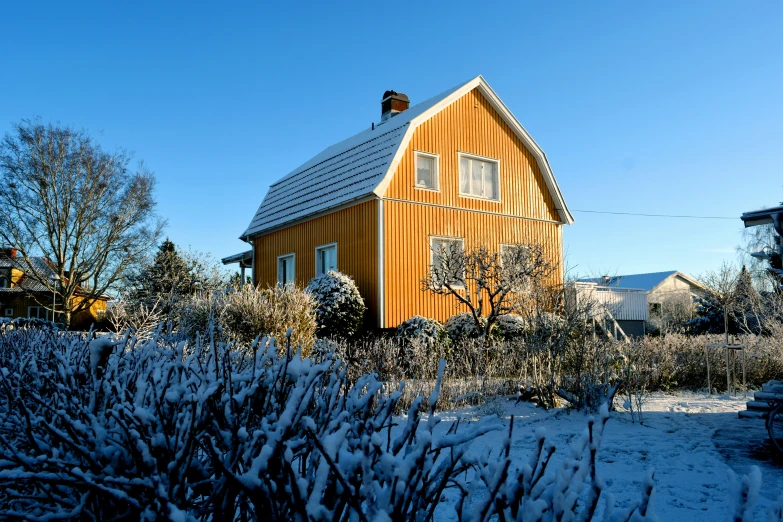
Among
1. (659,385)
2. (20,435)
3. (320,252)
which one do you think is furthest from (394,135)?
(20,435)

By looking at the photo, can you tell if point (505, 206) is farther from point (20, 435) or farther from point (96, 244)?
point (96, 244)

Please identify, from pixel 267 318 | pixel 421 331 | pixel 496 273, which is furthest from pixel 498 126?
pixel 267 318

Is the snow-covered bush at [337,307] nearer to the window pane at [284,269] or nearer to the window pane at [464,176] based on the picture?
the window pane at [284,269]

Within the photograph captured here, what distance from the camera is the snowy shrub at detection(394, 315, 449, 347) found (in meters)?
12.0

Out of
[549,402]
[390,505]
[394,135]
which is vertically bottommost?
[549,402]

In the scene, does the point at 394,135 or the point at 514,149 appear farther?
the point at 514,149

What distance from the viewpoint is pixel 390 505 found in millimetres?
1318

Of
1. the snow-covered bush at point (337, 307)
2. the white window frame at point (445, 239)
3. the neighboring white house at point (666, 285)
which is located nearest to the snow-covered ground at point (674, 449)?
the snow-covered bush at point (337, 307)

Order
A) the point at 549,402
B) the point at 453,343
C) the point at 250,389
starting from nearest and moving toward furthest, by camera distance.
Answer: the point at 250,389 < the point at 549,402 < the point at 453,343

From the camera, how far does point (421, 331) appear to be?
12195 millimetres

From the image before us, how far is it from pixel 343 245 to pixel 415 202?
220cm

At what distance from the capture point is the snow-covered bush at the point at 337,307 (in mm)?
12418

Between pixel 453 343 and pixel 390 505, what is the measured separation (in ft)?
36.5

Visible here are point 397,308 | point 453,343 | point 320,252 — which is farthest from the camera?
point 320,252
